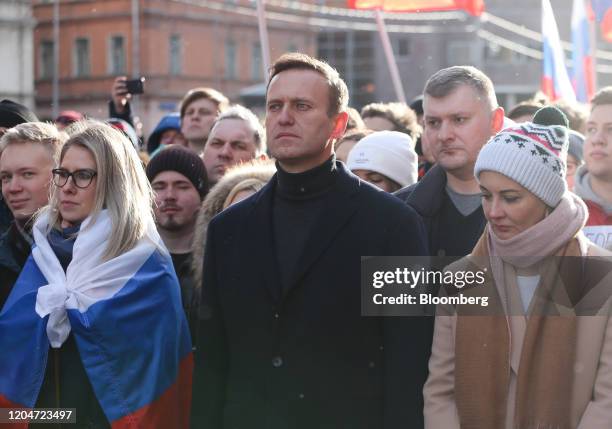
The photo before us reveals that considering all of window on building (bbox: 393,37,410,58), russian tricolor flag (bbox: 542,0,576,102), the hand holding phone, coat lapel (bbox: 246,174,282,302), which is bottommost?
coat lapel (bbox: 246,174,282,302)

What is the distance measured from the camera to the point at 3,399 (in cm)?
475

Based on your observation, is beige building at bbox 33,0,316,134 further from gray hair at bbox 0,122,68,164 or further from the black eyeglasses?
the black eyeglasses

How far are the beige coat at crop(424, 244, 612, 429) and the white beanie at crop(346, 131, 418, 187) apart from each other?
1.76 meters

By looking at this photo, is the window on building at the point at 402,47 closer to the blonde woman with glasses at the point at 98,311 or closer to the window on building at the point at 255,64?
the window on building at the point at 255,64

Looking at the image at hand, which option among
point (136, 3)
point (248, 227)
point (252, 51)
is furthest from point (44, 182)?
point (252, 51)

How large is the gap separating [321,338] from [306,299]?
147mm

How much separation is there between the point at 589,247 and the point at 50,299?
219 centimetres

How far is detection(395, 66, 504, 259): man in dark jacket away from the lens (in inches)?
189

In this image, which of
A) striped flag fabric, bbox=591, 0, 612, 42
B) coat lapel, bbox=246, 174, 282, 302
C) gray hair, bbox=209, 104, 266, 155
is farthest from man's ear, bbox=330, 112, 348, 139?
striped flag fabric, bbox=591, 0, 612, 42

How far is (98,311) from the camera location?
4.72 metres

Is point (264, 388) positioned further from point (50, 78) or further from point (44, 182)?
point (50, 78)

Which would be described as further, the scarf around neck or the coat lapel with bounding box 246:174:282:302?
the coat lapel with bounding box 246:174:282:302

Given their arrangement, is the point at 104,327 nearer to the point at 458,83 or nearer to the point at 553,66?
the point at 458,83

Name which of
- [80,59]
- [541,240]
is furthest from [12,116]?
[80,59]
